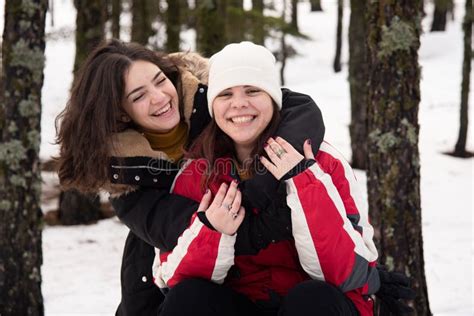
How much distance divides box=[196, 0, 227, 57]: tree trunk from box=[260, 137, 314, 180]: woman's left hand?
6.19 m

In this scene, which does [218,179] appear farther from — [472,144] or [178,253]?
[472,144]

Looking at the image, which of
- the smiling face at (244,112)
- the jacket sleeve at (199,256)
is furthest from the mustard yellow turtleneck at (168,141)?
the jacket sleeve at (199,256)

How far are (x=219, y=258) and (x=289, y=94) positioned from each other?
857mm

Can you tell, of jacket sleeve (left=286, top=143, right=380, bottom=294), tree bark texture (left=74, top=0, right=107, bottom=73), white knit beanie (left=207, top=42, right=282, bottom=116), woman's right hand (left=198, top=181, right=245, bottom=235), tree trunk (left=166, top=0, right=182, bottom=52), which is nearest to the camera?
jacket sleeve (left=286, top=143, right=380, bottom=294)

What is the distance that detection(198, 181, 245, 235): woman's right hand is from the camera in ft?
8.56

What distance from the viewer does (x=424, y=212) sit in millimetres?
10000

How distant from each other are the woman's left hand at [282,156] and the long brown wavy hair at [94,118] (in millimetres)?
775

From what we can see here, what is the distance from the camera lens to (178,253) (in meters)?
2.73

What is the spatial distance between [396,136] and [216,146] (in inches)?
64.2

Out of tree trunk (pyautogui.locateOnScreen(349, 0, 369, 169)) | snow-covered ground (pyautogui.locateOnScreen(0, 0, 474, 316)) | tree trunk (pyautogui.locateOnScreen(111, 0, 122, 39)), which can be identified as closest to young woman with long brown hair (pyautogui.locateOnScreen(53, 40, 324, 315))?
snow-covered ground (pyautogui.locateOnScreen(0, 0, 474, 316))

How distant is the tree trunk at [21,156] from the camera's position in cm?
466

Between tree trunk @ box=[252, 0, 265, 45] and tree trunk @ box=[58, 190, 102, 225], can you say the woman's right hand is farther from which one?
tree trunk @ box=[252, 0, 265, 45]

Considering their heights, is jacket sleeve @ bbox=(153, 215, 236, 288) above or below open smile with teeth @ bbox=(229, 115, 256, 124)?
below

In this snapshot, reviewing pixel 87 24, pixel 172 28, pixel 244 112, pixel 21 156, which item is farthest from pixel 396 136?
pixel 172 28
